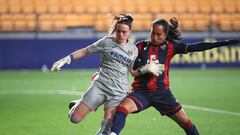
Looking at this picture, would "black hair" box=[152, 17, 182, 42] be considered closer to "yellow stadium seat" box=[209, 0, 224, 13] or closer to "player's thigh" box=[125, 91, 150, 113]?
"player's thigh" box=[125, 91, 150, 113]

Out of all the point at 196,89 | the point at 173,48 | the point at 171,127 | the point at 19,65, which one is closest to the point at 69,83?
the point at 196,89

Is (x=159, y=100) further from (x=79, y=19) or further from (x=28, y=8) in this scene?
(x=28, y=8)

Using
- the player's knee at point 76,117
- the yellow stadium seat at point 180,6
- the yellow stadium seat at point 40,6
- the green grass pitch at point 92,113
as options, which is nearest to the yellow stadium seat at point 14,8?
the yellow stadium seat at point 40,6

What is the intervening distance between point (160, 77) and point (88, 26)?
17.2 metres

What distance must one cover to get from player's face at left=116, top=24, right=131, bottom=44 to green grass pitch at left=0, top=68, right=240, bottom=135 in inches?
78.0

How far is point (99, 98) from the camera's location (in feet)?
25.2

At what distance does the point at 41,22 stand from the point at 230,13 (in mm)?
8266

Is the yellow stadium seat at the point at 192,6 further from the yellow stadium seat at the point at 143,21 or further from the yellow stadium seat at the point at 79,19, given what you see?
the yellow stadium seat at the point at 79,19

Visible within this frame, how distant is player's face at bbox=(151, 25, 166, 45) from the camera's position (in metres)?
7.38

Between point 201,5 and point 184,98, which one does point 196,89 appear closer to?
point 184,98

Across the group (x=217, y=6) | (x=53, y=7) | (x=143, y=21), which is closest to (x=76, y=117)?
(x=143, y=21)

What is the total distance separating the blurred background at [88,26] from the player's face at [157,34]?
15.6m

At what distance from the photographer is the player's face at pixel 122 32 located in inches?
291

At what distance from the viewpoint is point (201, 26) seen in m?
25.2
